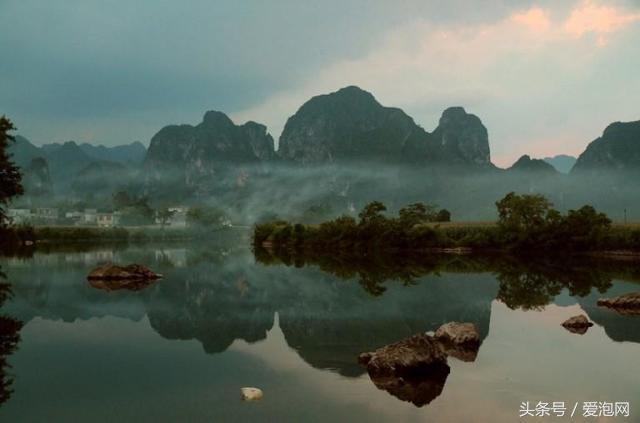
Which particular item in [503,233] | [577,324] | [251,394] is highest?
[251,394]

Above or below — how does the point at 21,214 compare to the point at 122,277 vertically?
below

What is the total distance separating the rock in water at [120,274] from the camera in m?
30.8

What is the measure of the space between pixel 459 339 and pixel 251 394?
22.2ft

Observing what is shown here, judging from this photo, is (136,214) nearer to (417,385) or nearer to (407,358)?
(407,358)

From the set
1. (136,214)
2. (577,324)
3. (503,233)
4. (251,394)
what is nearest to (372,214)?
→ (503,233)

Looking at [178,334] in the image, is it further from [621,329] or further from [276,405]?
[621,329]

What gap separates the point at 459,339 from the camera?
569 inches

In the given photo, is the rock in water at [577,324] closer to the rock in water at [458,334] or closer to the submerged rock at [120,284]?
the rock in water at [458,334]

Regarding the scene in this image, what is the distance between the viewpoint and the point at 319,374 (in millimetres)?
11680

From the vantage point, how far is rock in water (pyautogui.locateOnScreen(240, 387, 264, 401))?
384 inches

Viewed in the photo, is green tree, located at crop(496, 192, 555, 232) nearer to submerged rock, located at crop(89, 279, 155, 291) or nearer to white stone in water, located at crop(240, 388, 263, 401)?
submerged rock, located at crop(89, 279, 155, 291)

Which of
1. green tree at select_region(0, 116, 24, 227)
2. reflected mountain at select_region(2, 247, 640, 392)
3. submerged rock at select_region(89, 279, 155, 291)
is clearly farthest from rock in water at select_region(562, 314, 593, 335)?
green tree at select_region(0, 116, 24, 227)

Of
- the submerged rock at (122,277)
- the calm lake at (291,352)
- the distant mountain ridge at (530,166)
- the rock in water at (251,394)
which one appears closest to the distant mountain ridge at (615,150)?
the distant mountain ridge at (530,166)

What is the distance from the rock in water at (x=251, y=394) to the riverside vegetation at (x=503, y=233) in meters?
51.9
